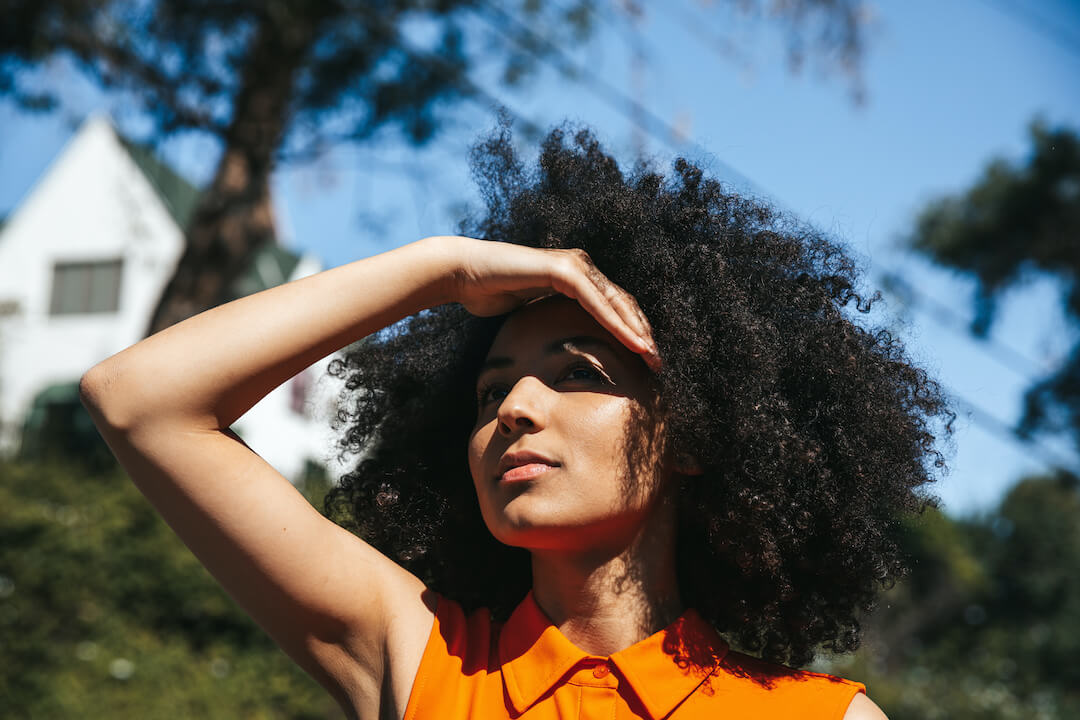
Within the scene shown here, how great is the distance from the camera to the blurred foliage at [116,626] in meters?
7.55

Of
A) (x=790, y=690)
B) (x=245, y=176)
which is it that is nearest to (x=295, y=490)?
(x=790, y=690)

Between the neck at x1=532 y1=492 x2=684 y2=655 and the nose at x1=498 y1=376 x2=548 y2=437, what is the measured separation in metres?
0.34

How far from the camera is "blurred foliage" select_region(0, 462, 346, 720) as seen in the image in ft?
24.8

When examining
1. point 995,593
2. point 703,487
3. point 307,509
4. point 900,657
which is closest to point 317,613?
point 307,509

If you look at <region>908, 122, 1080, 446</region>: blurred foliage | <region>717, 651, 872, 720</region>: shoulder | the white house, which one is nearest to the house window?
the white house

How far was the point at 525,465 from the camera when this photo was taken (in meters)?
2.30

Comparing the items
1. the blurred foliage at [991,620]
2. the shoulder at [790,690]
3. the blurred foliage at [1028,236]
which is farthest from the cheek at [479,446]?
the blurred foliage at [1028,236]

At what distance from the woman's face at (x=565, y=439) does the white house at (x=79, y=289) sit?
18.3 metres

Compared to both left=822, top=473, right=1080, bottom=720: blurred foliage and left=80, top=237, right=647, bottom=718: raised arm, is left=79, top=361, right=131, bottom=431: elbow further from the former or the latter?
left=822, top=473, right=1080, bottom=720: blurred foliage

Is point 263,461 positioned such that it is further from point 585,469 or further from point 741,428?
point 741,428

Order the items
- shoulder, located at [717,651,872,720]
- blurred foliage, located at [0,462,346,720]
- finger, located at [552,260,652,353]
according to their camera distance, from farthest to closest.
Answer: blurred foliage, located at [0,462,346,720], finger, located at [552,260,652,353], shoulder, located at [717,651,872,720]

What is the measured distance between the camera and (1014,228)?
60.2 feet

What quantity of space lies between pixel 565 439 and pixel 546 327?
0.34 metres

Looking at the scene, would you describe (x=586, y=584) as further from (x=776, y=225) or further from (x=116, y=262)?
(x=116, y=262)
